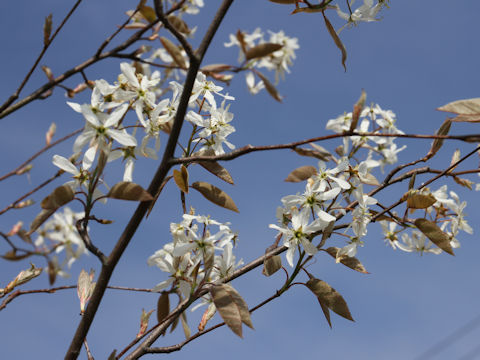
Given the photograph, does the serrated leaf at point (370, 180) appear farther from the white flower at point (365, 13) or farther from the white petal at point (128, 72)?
the white petal at point (128, 72)

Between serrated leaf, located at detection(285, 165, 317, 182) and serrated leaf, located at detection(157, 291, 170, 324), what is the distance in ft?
1.00

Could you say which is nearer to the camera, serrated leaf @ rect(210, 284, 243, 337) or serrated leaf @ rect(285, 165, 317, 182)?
serrated leaf @ rect(210, 284, 243, 337)

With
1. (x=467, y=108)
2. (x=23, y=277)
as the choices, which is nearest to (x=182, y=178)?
(x=467, y=108)

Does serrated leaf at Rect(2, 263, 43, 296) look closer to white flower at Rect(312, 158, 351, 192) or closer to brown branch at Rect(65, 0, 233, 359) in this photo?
brown branch at Rect(65, 0, 233, 359)

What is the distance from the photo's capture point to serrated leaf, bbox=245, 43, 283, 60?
0.63 m

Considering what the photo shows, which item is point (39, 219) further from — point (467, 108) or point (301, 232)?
point (467, 108)

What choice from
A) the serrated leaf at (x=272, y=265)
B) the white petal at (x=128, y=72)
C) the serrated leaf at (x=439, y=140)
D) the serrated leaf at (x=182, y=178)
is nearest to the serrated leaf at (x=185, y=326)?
the serrated leaf at (x=272, y=265)

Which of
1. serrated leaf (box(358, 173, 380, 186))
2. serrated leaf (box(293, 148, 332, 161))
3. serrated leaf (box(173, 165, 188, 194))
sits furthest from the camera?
serrated leaf (box(358, 173, 380, 186))

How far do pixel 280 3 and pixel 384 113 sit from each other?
110cm

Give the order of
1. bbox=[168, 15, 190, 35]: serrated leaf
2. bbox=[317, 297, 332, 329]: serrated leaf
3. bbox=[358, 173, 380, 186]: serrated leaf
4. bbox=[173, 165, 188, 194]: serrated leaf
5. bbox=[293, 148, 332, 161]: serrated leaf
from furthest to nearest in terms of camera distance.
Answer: bbox=[168, 15, 190, 35]: serrated leaf < bbox=[358, 173, 380, 186]: serrated leaf < bbox=[317, 297, 332, 329]: serrated leaf < bbox=[173, 165, 188, 194]: serrated leaf < bbox=[293, 148, 332, 161]: serrated leaf

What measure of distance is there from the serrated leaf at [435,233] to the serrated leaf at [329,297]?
215 millimetres

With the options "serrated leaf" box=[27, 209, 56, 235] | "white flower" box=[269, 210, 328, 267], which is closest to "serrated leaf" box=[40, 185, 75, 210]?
"serrated leaf" box=[27, 209, 56, 235]

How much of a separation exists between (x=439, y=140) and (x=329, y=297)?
0.33 m

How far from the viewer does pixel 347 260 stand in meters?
0.82
